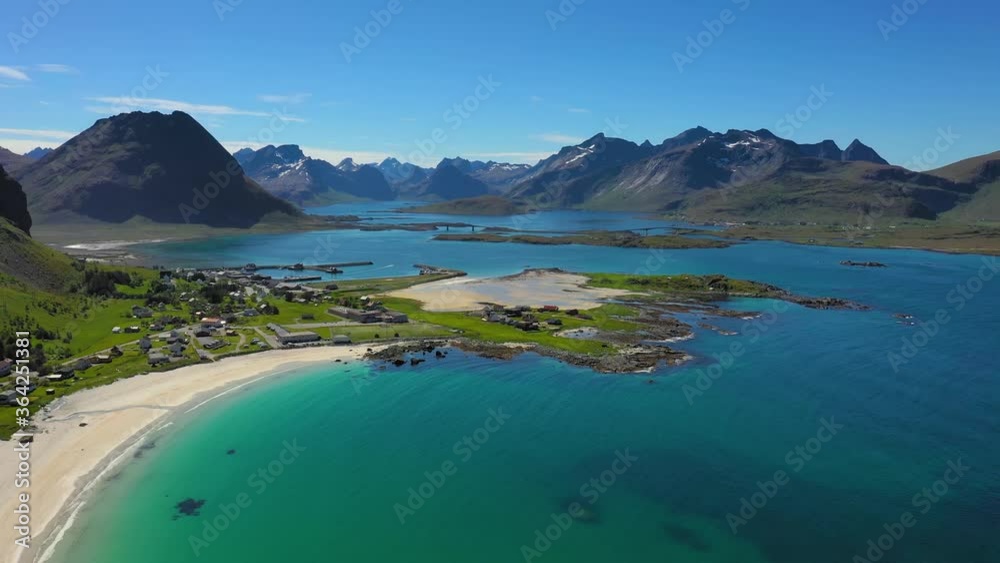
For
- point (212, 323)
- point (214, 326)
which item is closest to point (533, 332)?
point (214, 326)

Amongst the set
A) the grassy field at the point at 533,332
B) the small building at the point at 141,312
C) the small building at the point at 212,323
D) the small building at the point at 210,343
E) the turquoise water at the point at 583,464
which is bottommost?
the turquoise water at the point at 583,464

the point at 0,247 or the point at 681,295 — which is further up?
the point at 0,247

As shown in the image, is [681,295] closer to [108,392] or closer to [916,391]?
[916,391]

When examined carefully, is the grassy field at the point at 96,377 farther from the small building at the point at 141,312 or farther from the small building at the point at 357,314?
the small building at the point at 357,314

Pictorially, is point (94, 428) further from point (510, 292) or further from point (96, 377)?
point (510, 292)

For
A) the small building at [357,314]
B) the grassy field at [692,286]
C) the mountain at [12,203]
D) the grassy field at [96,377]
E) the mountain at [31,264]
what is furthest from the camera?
the mountain at [12,203]

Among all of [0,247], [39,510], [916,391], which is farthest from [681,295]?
[0,247]

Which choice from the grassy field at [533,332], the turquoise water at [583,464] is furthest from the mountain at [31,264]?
the turquoise water at [583,464]
